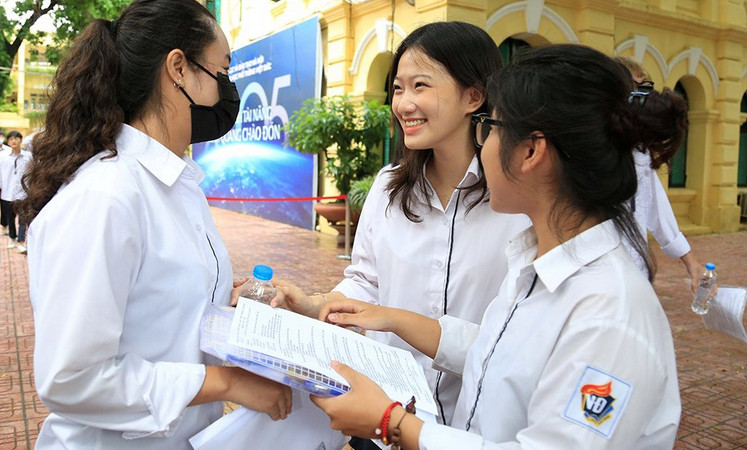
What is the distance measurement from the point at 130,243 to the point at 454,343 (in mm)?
909

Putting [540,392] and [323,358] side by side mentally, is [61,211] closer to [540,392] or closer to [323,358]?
[323,358]

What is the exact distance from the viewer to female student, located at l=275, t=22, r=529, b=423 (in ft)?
6.27

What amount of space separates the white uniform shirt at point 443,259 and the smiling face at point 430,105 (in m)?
0.14

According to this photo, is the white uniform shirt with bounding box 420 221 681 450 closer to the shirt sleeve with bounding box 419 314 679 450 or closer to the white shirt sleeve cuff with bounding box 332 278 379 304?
the shirt sleeve with bounding box 419 314 679 450

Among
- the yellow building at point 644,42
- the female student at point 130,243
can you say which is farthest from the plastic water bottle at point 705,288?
the yellow building at point 644,42

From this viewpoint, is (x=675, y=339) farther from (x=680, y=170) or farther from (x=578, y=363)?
(x=680, y=170)

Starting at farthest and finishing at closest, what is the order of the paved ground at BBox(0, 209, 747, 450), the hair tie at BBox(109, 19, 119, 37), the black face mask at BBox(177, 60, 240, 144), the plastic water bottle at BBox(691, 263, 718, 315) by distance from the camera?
1. the paved ground at BBox(0, 209, 747, 450)
2. the plastic water bottle at BBox(691, 263, 718, 315)
3. the black face mask at BBox(177, 60, 240, 144)
4. the hair tie at BBox(109, 19, 119, 37)

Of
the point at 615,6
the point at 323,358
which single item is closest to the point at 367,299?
the point at 323,358

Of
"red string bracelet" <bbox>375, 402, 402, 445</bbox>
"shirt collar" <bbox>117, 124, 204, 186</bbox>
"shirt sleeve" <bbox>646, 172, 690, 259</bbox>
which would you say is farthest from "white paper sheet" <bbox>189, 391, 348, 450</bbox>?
"shirt sleeve" <bbox>646, 172, 690, 259</bbox>

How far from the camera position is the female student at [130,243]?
1.25 metres

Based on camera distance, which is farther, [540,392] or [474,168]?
[474,168]

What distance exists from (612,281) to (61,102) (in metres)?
1.27

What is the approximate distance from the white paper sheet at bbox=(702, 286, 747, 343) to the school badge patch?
5.97 feet

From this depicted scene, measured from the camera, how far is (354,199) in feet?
29.7
